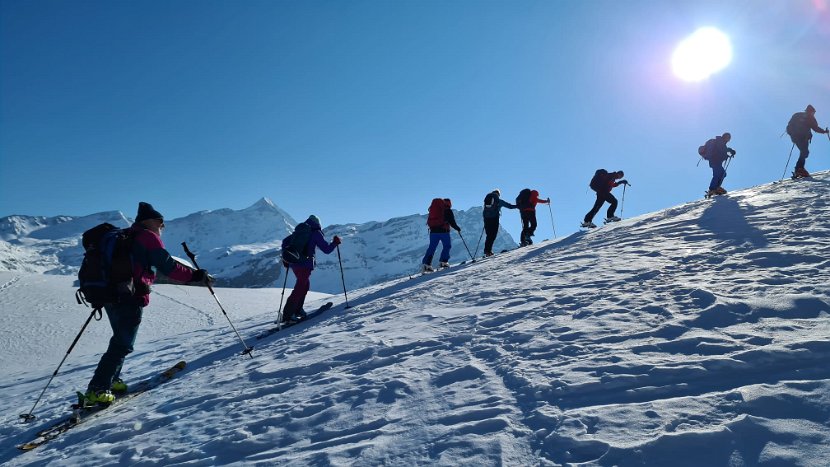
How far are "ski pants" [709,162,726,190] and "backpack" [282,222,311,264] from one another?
43.7ft

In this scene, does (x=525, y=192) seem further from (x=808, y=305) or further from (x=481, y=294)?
(x=808, y=305)

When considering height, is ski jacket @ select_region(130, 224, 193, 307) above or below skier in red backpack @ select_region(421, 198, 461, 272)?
below

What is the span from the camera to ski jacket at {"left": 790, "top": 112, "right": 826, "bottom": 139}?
14.0 metres

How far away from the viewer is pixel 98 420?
4.78 m

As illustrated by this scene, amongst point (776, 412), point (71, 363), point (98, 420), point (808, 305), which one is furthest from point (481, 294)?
point (71, 363)

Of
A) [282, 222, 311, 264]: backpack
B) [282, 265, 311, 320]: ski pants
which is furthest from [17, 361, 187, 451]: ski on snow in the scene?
[282, 222, 311, 264]: backpack

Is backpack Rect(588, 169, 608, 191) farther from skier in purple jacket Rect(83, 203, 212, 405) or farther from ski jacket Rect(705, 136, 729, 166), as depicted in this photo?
skier in purple jacket Rect(83, 203, 212, 405)

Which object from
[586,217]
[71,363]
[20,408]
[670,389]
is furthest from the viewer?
[586,217]

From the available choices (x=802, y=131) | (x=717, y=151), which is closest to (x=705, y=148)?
(x=717, y=151)

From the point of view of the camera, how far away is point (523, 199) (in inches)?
591

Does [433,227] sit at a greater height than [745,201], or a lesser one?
greater

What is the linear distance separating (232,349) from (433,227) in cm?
676

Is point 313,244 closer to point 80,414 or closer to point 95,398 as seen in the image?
point 95,398

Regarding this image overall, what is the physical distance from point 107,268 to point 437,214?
858cm
